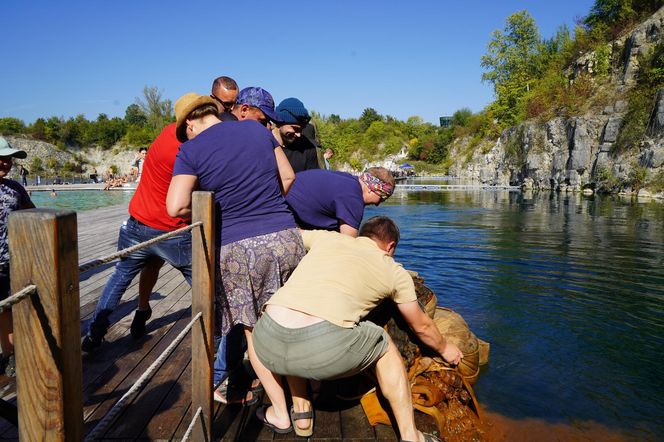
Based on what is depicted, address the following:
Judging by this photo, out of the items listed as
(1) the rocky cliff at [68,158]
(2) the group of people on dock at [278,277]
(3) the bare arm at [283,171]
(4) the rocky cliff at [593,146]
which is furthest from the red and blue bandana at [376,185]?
(1) the rocky cliff at [68,158]

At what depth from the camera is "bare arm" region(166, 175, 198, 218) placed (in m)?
2.54

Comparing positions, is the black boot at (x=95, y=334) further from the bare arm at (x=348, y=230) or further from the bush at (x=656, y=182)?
the bush at (x=656, y=182)

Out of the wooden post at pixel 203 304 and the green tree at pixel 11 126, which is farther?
the green tree at pixel 11 126

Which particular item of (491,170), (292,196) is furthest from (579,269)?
(491,170)

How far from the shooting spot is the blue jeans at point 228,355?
3055 millimetres

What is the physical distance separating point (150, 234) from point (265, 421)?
147cm

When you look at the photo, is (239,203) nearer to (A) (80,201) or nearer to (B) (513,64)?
(A) (80,201)

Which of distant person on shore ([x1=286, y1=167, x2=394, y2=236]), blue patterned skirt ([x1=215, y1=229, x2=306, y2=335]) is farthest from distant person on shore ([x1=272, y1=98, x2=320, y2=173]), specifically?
blue patterned skirt ([x1=215, y1=229, x2=306, y2=335])

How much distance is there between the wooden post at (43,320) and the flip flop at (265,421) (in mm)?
1742

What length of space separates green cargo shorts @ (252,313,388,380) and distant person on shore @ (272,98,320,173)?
1845mm

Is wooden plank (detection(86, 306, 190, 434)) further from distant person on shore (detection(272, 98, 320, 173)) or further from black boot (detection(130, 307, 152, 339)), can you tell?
distant person on shore (detection(272, 98, 320, 173))

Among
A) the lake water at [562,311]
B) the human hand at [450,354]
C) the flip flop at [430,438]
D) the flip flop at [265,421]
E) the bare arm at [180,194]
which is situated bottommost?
the lake water at [562,311]

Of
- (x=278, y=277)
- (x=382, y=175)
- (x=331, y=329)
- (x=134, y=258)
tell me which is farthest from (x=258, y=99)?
(x=331, y=329)

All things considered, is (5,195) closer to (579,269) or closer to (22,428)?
(22,428)
